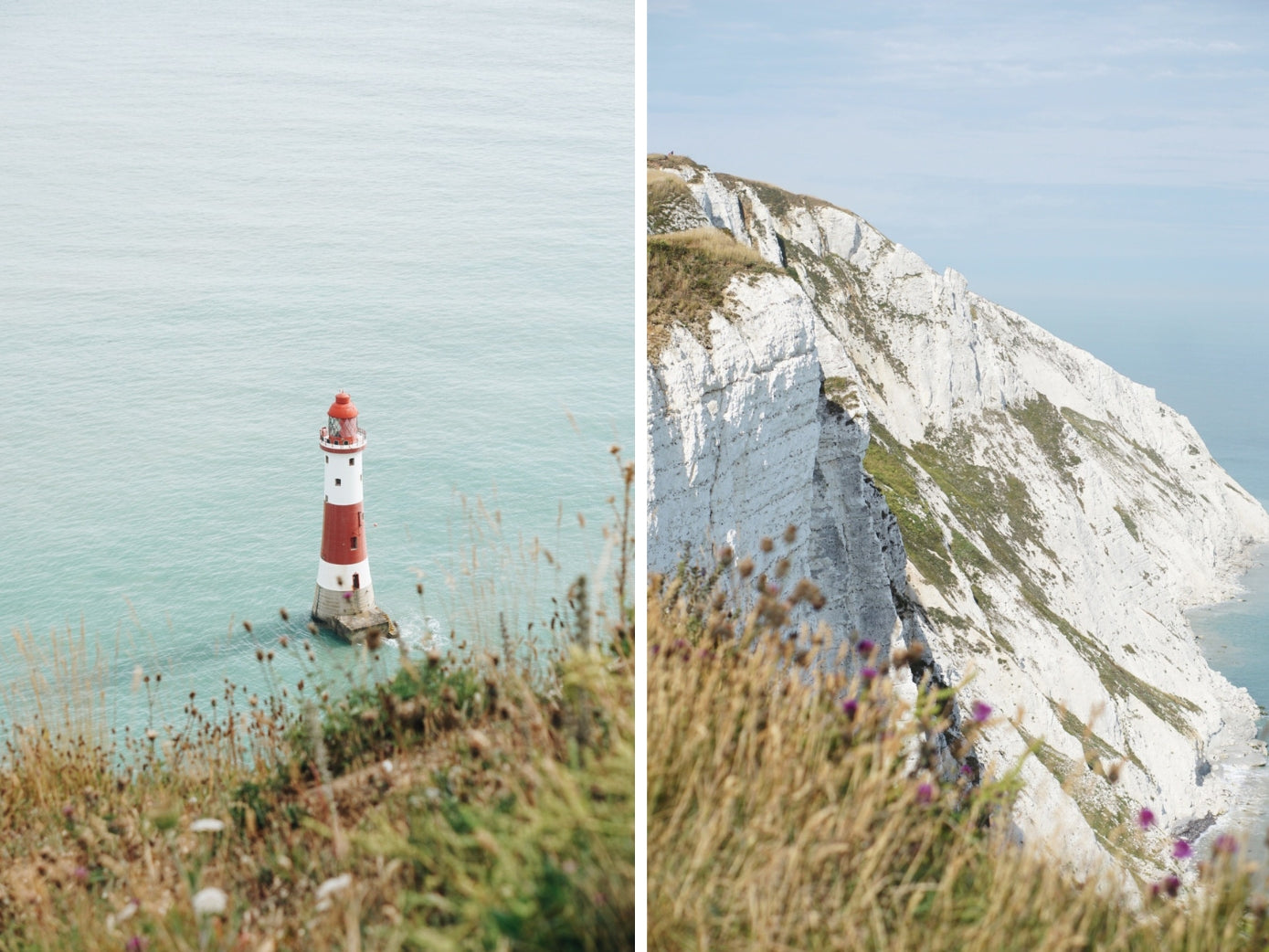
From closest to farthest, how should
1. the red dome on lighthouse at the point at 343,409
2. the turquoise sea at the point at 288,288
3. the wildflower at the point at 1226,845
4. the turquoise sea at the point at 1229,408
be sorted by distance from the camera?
1. the wildflower at the point at 1226,845
2. the turquoise sea at the point at 1229,408
3. the red dome on lighthouse at the point at 343,409
4. the turquoise sea at the point at 288,288

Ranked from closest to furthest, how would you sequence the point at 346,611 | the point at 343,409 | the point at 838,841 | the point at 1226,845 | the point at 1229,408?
1. the point at 1226,845
2. the point at 838,841
3. the point at 1229,408
4. the point at 343,409
5. the point at 346,611

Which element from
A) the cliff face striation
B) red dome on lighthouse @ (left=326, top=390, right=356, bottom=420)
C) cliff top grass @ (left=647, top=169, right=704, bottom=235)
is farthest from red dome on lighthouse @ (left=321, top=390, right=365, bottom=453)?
cliff top grass @ (left=647, top=169, right=704, bottom=235)

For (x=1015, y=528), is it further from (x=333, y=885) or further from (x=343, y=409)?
(x=343, y=409)

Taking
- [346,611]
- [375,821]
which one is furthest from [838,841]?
[346,611]

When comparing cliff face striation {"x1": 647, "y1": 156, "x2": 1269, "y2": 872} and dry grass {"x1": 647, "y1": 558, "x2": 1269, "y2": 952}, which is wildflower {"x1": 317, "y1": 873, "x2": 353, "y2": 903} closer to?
dry grass {"x1": 647, "y1": 558, "x2": 1269, "y2": 952}

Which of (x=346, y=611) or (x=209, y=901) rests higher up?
(x=209, y=901)

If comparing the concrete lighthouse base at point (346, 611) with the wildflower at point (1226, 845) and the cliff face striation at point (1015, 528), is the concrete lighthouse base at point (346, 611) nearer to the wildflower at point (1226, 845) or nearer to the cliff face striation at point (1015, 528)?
the cliff face striation at point (1015, 528)

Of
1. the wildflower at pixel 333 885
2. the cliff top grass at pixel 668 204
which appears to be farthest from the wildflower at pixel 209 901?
the cliff top grass at pixel 668 204

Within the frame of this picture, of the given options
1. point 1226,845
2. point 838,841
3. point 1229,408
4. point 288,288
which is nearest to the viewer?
point 1226,845

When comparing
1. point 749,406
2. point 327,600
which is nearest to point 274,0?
point 327,600
